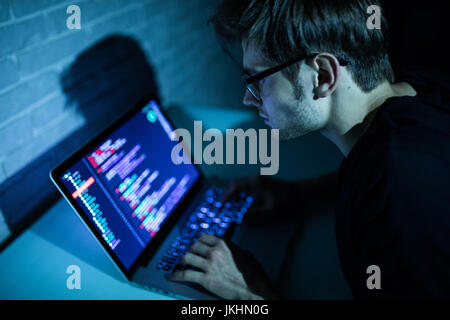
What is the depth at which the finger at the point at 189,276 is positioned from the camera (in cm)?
87

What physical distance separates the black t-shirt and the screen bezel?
474 mm

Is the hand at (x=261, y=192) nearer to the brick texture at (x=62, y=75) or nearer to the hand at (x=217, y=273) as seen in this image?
the hand at (x=217, y=273)

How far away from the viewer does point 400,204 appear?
724 millimetres

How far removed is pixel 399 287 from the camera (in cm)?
74

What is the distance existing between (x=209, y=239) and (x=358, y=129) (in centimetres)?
51

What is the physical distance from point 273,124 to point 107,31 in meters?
0.67

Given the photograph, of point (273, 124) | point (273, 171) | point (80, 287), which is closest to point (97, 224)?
point (80, 287)

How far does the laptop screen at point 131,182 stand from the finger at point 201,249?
0.43 ft

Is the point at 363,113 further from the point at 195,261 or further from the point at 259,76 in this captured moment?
the point at 195,261

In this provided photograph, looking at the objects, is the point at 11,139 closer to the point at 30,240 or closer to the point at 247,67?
the point at 30,240

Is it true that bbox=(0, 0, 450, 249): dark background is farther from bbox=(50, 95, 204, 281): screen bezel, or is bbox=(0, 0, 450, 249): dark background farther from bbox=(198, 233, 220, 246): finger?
bbox=(198, 233, 220, 246): finger

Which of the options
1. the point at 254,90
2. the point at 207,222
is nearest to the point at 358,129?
the point at 254,90

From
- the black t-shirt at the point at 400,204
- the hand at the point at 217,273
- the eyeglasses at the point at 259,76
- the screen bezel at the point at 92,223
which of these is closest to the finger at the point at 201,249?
the hand at the point at 217,273

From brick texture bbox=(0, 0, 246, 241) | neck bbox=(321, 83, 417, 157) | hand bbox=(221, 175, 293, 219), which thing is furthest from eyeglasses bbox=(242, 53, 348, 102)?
brick texture bbox=(0, 0, 246, 241)
